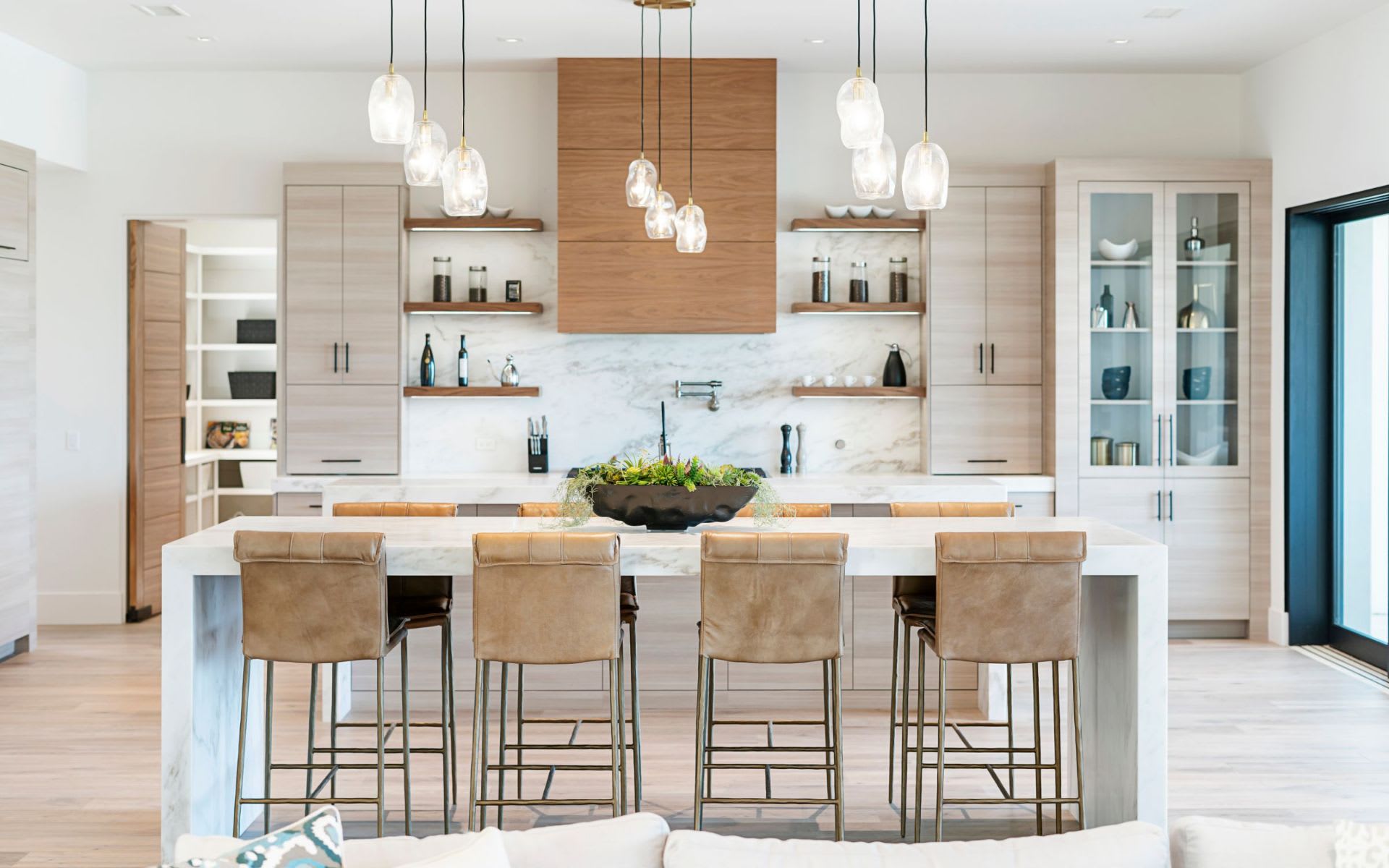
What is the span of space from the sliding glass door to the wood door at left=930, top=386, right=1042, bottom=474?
1506 mm

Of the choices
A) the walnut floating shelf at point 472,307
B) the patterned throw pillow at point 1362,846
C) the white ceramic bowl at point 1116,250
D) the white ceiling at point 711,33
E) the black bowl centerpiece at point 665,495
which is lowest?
the patterned throw pillow at point 1362,846

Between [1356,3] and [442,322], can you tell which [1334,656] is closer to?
[1356,3]

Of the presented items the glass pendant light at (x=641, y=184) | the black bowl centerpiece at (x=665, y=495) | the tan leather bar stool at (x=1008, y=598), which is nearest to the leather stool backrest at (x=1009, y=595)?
the tan leather bar stool at (x=1008, y=598)

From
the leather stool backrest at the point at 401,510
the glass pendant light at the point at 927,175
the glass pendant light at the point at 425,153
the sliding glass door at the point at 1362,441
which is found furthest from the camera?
the sliding glass door at the point at 1362,441

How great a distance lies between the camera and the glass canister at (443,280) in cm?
611

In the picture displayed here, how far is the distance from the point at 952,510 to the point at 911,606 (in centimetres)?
67

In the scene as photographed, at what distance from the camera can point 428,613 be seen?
351 centimetres

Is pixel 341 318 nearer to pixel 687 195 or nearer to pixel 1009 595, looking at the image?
pixel 687 195

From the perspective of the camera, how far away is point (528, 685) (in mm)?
4801

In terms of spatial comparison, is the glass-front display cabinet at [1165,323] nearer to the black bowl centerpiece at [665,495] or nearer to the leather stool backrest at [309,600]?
the black bowl centerpiece at [665,495]

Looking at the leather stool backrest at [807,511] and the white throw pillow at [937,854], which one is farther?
the leather stool backrest at [807,511]

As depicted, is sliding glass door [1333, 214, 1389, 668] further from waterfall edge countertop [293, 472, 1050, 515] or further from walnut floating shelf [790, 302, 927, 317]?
walnut floating shelf [790, 302, 927, 317]

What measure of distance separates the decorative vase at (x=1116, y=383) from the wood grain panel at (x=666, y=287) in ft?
5.73

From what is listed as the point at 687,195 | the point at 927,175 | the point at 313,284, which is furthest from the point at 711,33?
the point at 927,175
